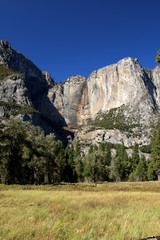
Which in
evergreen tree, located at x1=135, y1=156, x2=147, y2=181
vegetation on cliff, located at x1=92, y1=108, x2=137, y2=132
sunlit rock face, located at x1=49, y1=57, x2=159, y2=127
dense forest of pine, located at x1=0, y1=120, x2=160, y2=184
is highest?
sunlit rock face, located at x1=49, y1=57, x2=159, y2=127

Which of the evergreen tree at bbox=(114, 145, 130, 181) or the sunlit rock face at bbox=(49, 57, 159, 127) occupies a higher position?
the sunlit rock face at bbox=(49, 57, 159, 127)

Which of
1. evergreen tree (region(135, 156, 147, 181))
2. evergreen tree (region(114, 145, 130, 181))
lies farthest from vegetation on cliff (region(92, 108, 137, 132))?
evergreen tree (region(135, 156, 147, 181))

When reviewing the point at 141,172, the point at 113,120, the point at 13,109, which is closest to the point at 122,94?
the point at 113,120

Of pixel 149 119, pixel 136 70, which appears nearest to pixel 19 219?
pixel 149 119

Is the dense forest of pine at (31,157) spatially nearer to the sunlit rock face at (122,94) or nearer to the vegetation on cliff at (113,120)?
the vegetation on cliff at (113,120)

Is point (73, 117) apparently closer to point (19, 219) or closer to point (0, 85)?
point (0, 85)

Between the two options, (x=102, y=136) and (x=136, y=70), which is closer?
(x=102, y=136)

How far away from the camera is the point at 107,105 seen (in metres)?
187

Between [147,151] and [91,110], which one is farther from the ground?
[91,110]

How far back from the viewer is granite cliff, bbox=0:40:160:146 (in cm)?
15312

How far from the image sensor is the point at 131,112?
165m

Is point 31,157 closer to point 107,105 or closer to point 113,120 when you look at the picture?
point 113,120

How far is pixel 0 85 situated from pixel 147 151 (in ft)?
450

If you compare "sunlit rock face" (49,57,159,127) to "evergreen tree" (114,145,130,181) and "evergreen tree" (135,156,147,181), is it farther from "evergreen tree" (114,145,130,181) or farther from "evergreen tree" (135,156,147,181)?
"evergreen tree" (135,156,147,181)
